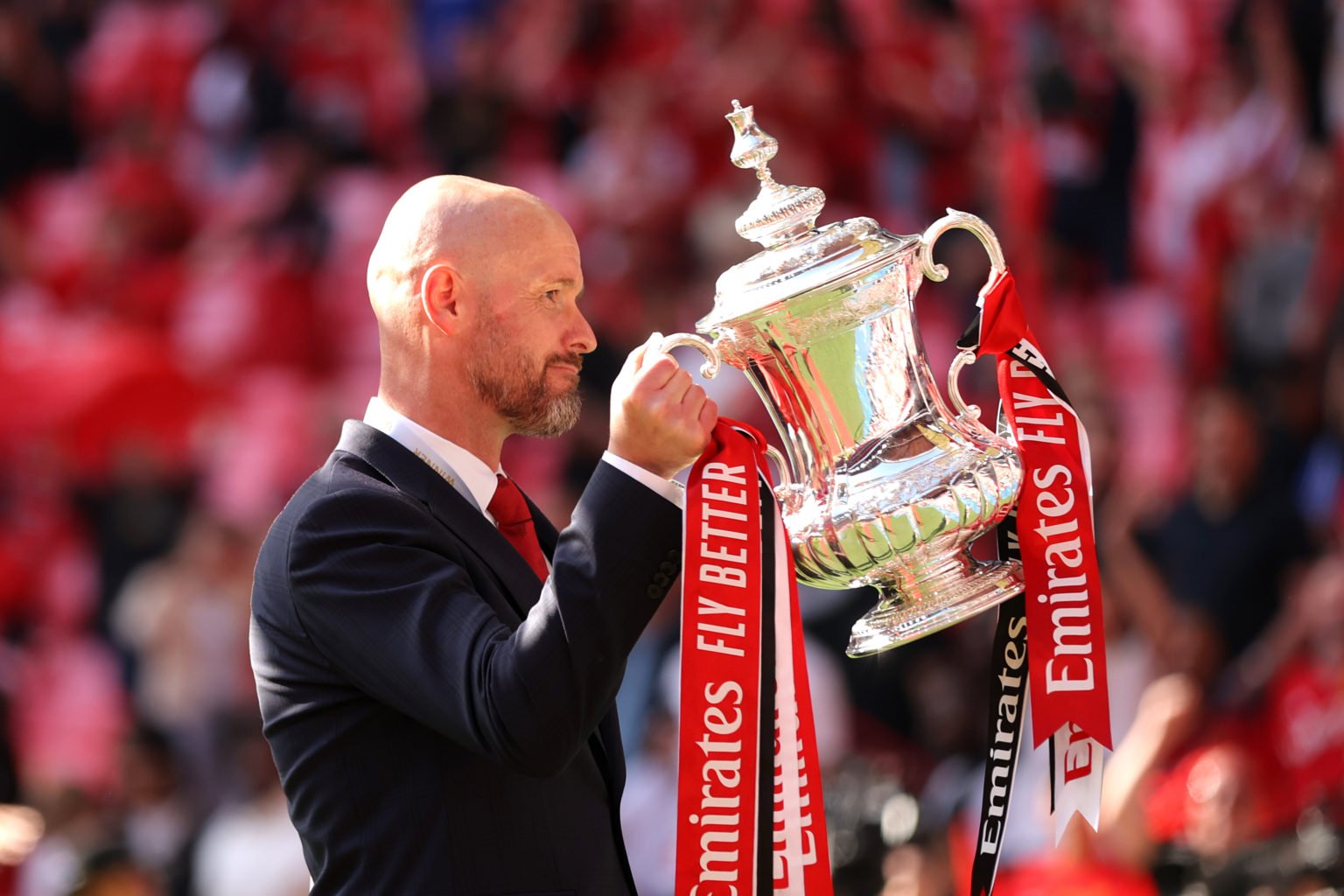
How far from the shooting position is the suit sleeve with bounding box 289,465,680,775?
157 cm

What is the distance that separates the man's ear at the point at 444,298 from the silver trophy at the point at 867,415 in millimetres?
252

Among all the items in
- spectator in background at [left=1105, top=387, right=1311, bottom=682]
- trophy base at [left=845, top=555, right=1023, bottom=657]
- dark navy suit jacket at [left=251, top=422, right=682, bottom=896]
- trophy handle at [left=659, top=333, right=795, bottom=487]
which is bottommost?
dark navy suit jacket at [left=251, top=422, right=682, bottom=896]

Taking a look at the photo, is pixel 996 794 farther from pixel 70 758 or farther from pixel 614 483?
pixel 70 758

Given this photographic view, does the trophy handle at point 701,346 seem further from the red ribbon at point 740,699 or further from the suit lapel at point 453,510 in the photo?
the suit lapel at point 453,510

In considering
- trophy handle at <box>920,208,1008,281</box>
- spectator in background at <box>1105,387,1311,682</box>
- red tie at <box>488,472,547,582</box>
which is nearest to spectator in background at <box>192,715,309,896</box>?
spectator in background at <box>1105,387,1311,682</box>

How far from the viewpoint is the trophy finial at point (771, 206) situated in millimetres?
1942

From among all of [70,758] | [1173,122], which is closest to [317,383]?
[70,758]

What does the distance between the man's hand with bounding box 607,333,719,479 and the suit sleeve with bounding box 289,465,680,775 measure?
0.11 feet

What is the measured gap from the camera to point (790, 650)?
1.83 metres

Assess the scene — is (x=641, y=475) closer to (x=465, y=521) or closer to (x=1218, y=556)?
(x=465, y=521)

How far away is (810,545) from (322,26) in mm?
6404

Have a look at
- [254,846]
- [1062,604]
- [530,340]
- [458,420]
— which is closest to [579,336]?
[530,340]

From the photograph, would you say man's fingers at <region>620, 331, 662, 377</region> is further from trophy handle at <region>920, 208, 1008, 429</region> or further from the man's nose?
trophy handle at <region>920, 208, 1008, 429</region>

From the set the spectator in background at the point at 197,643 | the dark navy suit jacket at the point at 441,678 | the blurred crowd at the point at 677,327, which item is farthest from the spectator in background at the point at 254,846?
the dark navy suit jacket at the point at 441,678
